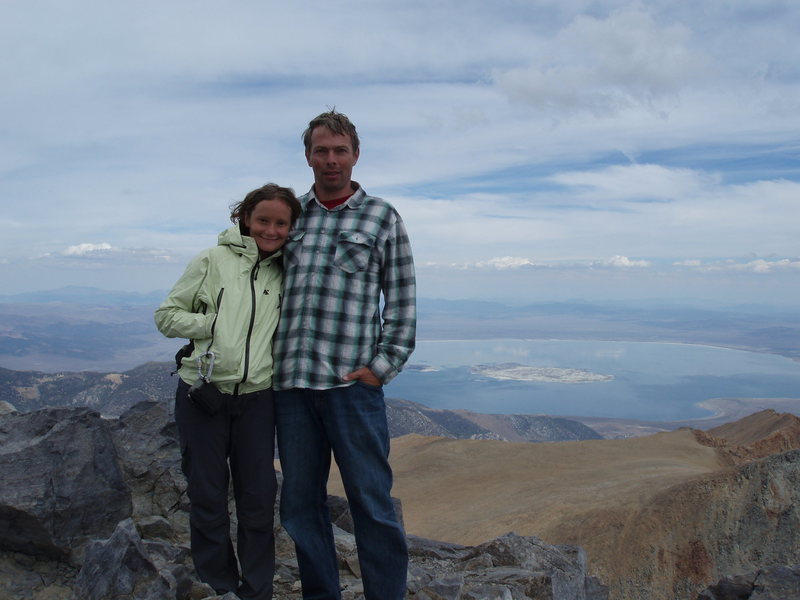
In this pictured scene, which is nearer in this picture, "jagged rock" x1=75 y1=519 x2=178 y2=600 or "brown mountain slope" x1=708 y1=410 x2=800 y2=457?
"jagged rock" x1=75 y1=519 x2=178 y2=600

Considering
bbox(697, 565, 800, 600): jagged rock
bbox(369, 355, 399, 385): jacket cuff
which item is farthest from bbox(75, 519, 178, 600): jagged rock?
bbox(697, 565, 800, 600): jagged rock

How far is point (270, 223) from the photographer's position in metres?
3.80

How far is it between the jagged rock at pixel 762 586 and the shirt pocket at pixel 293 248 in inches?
237

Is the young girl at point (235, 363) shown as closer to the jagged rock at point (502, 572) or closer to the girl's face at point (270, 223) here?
the girl's face at point (270, 223)

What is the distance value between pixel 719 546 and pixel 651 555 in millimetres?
1733

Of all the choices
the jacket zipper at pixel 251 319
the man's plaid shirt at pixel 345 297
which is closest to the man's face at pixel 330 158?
the man's plaid shirt at pixel 345 297

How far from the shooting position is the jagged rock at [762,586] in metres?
6.39

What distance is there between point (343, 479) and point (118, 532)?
5.92ft

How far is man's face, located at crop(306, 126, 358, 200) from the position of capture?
3.71 metres

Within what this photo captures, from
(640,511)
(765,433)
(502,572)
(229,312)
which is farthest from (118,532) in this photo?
(765,433)

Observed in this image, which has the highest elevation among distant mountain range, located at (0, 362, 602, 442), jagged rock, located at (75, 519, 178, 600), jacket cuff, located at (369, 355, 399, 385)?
jacket cuff, located at (369, 355, 399, 385)

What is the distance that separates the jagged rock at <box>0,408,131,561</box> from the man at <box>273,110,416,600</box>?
223 centimetres

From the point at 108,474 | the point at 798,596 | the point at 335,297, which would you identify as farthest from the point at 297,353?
the point at 798,596

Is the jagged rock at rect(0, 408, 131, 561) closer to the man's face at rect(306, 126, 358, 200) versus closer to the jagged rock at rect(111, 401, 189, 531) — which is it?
the jagged rock at rect(111, 401, 189, 531)
